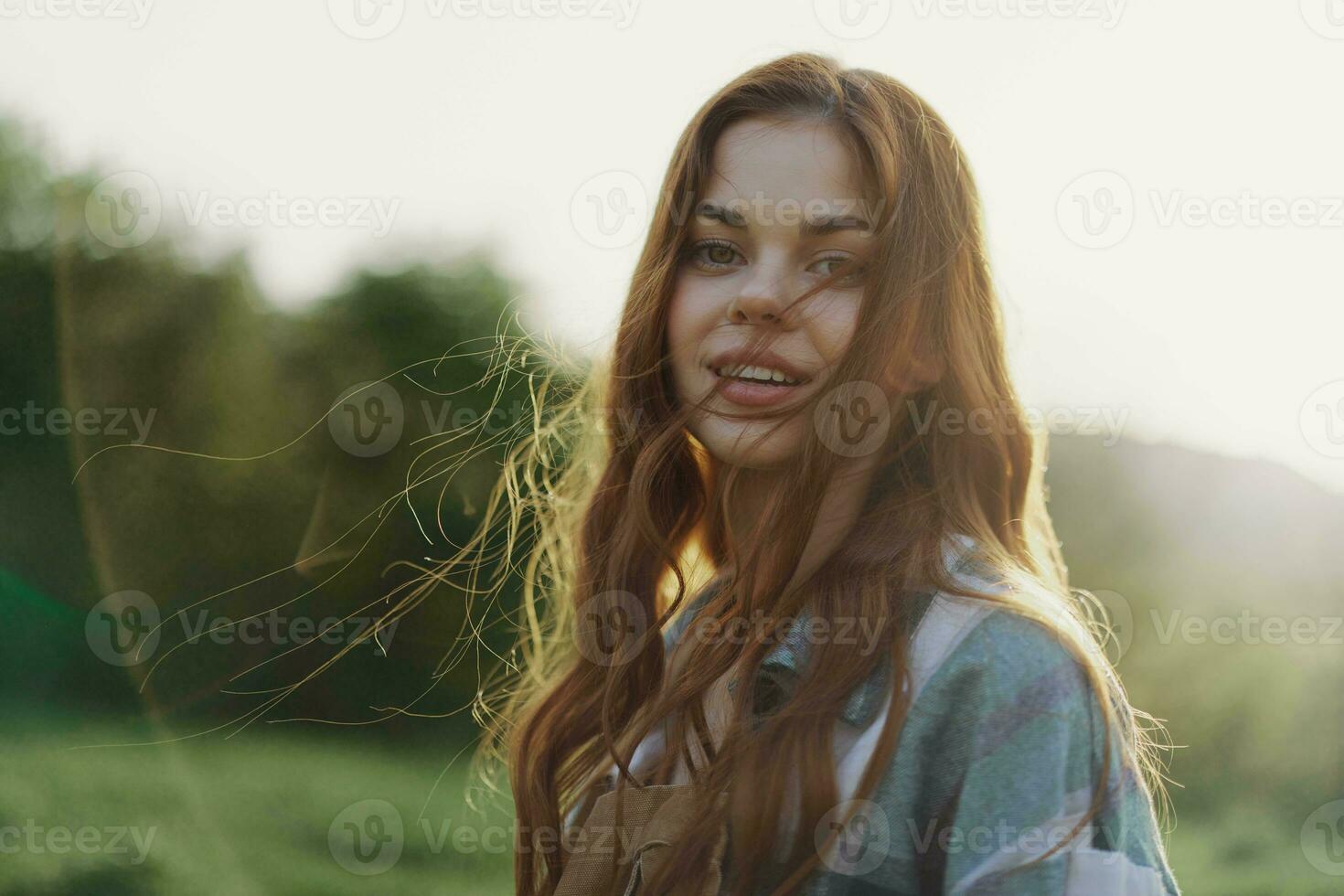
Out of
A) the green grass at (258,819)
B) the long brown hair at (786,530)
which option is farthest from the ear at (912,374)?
the green grass at (258,819)

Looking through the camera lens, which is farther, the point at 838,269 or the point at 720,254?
the point at 720,254

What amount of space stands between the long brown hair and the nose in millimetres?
122

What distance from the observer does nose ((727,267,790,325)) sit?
1.43 meters

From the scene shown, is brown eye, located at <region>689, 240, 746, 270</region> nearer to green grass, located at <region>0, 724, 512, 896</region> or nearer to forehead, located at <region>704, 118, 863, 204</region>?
forehead, located at <region>704, 118, 863, 204</region>

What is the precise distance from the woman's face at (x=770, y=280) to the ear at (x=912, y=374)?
0.08 meters

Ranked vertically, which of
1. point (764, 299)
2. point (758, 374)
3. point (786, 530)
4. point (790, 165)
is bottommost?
point (786, 530)

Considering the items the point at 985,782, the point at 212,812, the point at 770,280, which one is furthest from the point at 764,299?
the point at 212,812

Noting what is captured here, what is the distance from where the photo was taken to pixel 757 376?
1486 mm

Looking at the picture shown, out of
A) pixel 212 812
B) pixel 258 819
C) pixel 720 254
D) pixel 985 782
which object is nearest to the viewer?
pixel 985 782

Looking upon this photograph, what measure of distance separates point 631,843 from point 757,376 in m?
0.70

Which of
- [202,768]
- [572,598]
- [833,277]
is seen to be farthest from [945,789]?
[202,768]

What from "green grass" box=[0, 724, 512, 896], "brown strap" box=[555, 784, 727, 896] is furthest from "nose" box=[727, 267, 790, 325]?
"green grass" box=[0, 724, 512, 896]

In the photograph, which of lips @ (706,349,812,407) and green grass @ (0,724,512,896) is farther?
green grass @ (0,724,512,896)

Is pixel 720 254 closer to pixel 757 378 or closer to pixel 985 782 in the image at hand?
pixel 757 378
